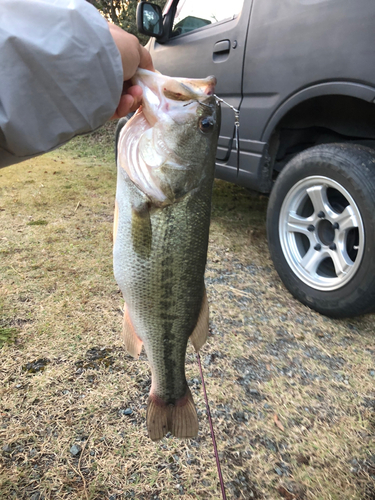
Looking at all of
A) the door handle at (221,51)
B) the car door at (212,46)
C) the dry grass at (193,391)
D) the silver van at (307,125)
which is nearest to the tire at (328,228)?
the silver van at (307,125)

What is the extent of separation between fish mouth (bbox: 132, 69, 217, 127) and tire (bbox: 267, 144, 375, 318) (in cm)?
151

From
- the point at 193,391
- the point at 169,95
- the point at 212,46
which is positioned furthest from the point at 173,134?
the point at 212,46

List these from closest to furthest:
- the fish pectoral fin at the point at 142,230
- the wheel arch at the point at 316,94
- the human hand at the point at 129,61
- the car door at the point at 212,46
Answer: the human hand at the point at 129,61 → the fish pectoral fin at the point at 142,230 → the wheel arch at the point at 316,94 → the car door at the point at 212,46

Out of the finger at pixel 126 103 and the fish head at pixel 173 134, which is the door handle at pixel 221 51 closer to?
the fish head at pixel 173 134

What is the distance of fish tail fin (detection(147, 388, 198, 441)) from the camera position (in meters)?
1.37

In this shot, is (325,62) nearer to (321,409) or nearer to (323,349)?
(323,349)

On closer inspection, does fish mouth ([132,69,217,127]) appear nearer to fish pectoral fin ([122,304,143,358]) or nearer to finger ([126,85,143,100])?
finger ([126,85,143,100])

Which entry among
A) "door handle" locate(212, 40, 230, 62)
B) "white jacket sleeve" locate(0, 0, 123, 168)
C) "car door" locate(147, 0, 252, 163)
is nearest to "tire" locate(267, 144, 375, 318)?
"car door" locate(147, 0, 252, 163)

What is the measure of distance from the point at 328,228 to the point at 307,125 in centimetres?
88

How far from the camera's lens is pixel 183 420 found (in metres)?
1.38

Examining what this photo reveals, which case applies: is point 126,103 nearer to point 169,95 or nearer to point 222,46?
point 169,95

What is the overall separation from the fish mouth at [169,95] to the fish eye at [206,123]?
0.04 m

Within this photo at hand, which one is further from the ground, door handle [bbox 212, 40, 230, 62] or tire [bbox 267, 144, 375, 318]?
door handle [bbox 212, 40, 230, 62]

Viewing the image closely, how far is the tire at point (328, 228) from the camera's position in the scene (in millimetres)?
2334
